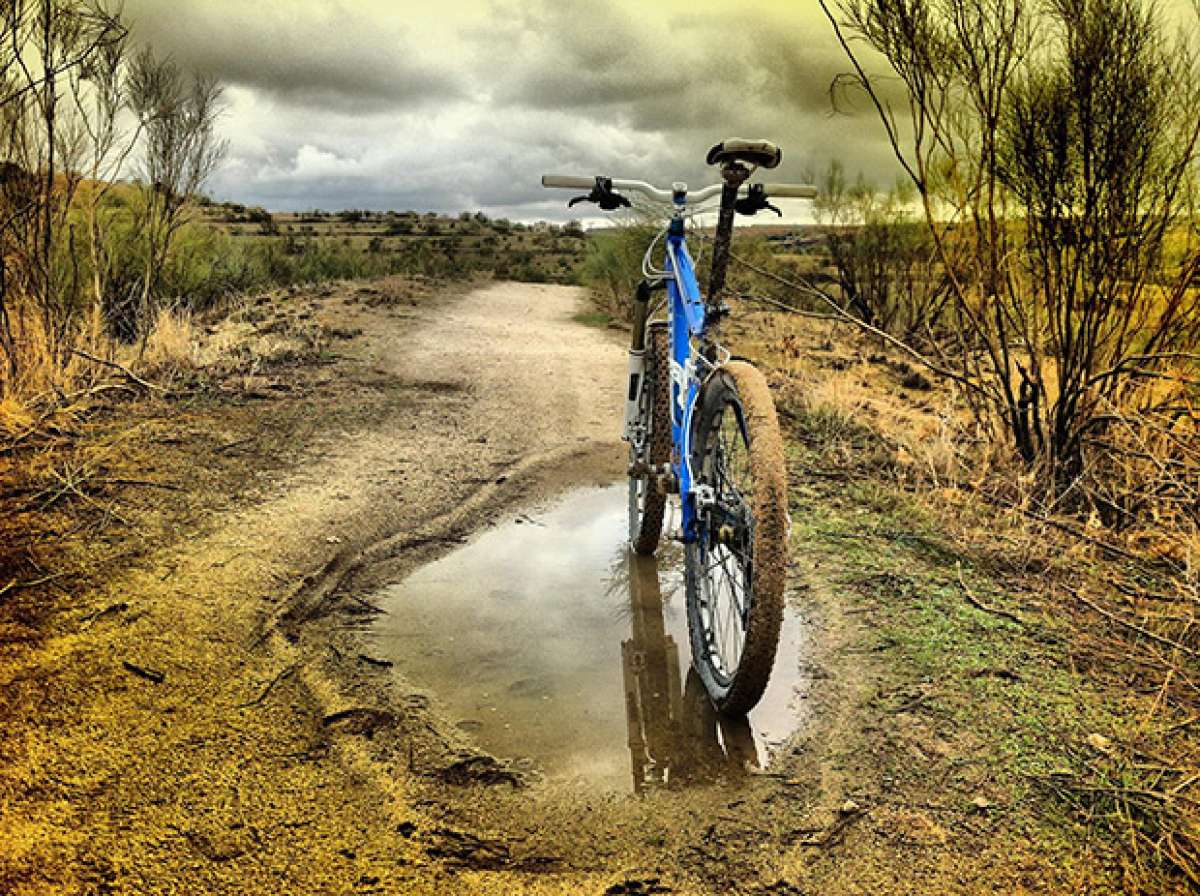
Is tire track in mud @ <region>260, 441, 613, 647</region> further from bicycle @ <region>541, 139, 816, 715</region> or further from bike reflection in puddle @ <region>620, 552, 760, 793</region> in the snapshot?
bike reflection in puddle @ <region>620, 552, 760, 793</region>

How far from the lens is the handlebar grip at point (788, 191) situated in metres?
3.84

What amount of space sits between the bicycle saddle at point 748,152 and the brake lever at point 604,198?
3.35 ft

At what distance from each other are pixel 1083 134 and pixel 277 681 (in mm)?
4881

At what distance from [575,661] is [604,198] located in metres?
2.13

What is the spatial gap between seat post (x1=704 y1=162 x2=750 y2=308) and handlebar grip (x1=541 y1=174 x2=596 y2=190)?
3.36 feet

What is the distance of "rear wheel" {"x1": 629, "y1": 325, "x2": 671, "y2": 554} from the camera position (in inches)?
156

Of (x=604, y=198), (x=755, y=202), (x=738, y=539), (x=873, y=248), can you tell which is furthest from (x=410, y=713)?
(x=873, y=248)

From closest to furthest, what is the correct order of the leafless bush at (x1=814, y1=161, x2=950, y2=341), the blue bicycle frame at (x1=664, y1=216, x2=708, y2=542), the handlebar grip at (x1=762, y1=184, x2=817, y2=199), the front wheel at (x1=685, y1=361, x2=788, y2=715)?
the front wheel at (x1=685, y1=361, x2=788, y2=715), the blue bicycle frame at (x1=664, y1=216, x2=708, y2=542), the handlebar grip at (x1=762, y1=184, x2=817, y2=199), the leafless bush at (x1=814, y1=161, x2=950, y2=341)

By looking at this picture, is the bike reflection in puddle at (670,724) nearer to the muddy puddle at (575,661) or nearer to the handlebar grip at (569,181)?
the muddy puddle at (575,661)

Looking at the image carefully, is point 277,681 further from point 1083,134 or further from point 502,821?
point 1083,134

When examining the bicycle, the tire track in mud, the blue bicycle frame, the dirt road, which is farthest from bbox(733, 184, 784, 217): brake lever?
the tire track in mud

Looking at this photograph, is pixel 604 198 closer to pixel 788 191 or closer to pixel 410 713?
pixel 788 191

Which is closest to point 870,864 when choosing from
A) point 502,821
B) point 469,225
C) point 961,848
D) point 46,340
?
point 961,848

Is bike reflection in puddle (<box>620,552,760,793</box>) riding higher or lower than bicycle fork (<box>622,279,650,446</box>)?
lower
